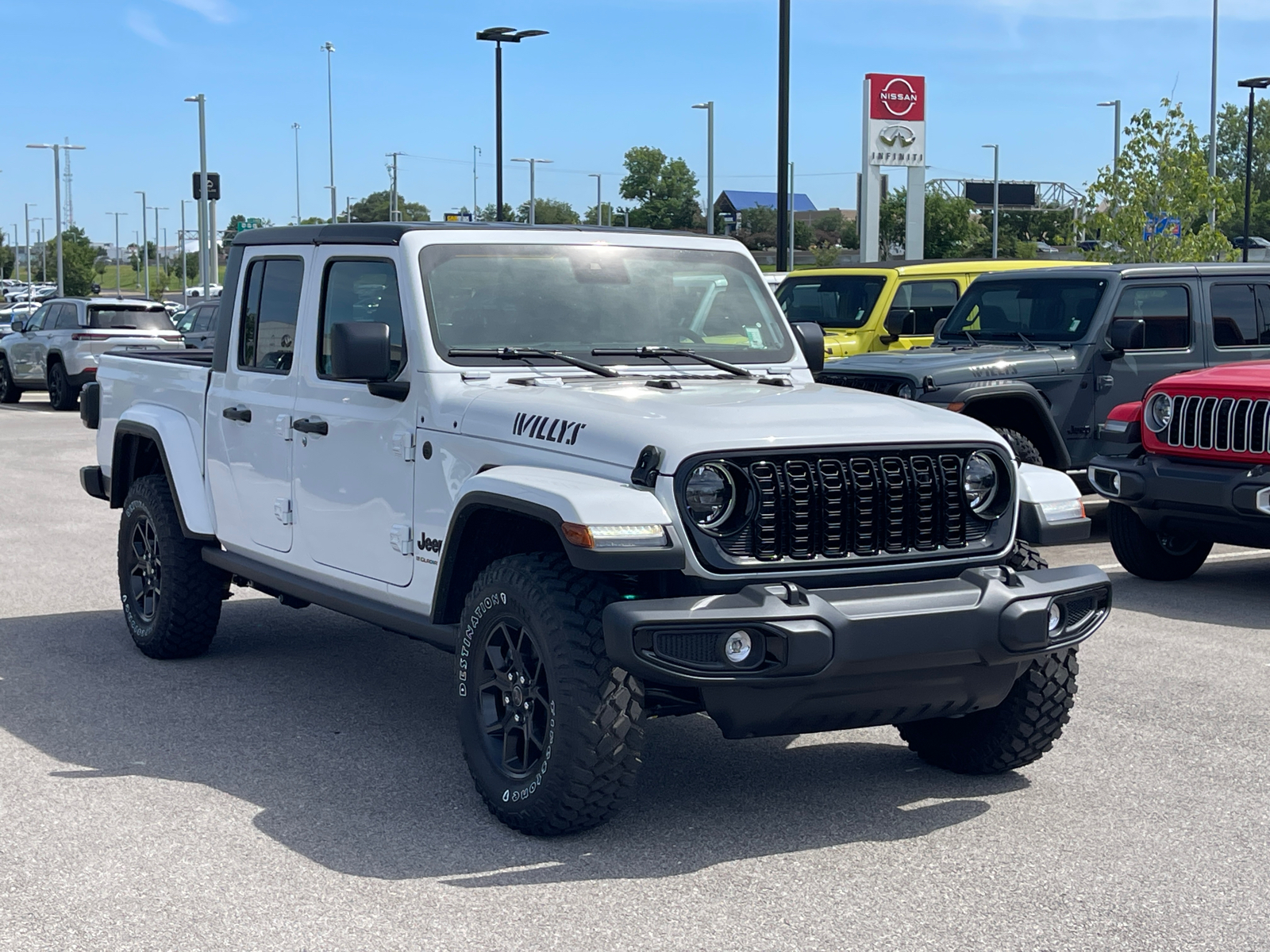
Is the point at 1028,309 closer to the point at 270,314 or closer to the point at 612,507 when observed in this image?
the point at 270,314

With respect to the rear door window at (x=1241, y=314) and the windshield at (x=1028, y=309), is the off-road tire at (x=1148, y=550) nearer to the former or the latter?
the windshield at (x=1028, y=309)

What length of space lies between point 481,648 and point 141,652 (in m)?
3.18

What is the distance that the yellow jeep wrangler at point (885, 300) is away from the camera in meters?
14.9

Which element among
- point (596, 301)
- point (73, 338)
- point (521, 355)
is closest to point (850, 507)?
point (521, 355)

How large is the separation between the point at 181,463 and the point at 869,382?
5.52 metres

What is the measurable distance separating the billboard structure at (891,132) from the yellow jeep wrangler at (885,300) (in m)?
13.5

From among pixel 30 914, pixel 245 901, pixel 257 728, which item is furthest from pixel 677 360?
pixel 30 914

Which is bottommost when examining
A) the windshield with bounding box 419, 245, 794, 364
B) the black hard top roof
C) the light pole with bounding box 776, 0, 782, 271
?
the windshield with bounding box 419, 245, 794, 364

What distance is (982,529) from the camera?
17.1 feet

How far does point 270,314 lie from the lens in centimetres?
687

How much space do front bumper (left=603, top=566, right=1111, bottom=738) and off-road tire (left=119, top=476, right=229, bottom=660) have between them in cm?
343

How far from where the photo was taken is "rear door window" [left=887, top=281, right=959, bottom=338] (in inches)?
591

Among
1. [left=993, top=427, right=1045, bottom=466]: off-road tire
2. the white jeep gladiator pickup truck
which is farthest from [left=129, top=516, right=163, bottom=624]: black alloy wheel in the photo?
[left=993, top=427, right=1045, bottom=466]: off-road tire

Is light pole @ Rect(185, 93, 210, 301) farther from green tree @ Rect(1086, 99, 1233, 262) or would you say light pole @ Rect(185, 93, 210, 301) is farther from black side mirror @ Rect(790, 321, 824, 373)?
black side mirror @ Rect(790, 321, 824, 373)
